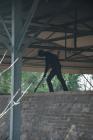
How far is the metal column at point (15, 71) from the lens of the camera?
10.3 metres

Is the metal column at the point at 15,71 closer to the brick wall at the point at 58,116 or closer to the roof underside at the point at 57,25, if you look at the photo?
the roof underside at the point at 57,25

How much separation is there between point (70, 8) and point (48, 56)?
2.14 m

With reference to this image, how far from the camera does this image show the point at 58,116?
1127cm

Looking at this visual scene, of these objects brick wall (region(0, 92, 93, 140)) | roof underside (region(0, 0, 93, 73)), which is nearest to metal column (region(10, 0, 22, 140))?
roof underside (region(0, 0, 93, 73))

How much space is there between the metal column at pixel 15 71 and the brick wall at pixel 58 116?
118 centimetres

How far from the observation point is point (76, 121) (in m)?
10.6

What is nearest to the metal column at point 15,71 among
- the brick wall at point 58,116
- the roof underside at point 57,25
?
the roof underside at point 57,25

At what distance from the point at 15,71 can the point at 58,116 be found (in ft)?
5.30

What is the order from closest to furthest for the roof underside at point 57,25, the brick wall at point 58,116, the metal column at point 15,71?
the metal column at point 15,71, the brick wall at point 58,116, the roof underside at point 57,25

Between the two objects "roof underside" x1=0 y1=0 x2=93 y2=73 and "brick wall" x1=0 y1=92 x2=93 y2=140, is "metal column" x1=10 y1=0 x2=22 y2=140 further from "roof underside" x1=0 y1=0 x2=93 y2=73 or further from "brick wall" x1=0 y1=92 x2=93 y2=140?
"brick wall" x1=0 y1=92 x2=93 y2=140

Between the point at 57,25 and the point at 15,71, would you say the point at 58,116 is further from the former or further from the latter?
the point at 57,25

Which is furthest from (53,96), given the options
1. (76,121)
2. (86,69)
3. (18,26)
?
(86,69)

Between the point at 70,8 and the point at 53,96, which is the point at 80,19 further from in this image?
the point at 53,96

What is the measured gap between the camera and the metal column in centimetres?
1027
